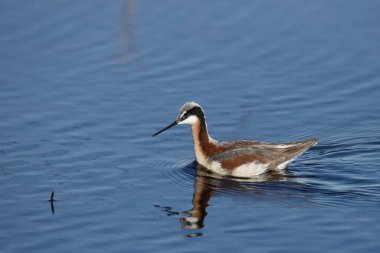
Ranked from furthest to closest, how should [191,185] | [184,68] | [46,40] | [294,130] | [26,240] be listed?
[46,40]
[184,68]
[294,130]
[191,185]
[26,240]

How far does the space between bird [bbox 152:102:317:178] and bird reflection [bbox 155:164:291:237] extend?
174mm

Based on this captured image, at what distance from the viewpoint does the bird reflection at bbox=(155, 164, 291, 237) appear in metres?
14.7

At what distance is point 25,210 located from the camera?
1500 centimetres

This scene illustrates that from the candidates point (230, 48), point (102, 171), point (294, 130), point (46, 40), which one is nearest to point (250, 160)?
point (294, 130)

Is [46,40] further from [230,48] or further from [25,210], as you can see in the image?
[25,210]

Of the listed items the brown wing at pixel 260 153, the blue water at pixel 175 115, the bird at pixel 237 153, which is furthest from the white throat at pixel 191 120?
the brown wing at pixel 260 153

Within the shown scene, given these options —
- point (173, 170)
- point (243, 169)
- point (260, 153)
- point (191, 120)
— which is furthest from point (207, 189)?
point (191, 120)

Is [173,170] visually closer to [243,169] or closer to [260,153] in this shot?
[243,169]

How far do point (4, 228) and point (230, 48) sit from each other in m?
8.35

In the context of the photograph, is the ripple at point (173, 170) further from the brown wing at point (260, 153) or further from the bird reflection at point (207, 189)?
the brown wing at point (260, 153)

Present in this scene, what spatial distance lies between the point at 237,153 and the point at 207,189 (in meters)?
1.35

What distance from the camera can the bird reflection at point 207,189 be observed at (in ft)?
48.1

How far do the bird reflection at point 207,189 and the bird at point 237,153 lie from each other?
17cm

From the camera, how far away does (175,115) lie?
18766mm
